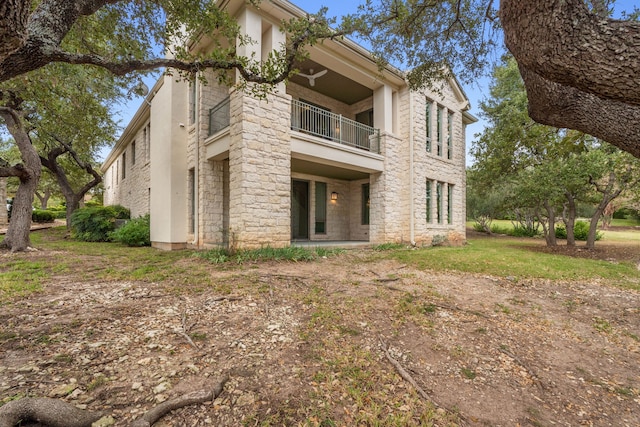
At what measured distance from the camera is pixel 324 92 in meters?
10.7

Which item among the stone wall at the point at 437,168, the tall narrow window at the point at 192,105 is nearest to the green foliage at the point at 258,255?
the tall narrow window at the point at 192,105

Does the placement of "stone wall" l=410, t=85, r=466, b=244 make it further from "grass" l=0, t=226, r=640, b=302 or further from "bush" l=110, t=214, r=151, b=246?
"bush" l=110, t=214, r=151, b=246

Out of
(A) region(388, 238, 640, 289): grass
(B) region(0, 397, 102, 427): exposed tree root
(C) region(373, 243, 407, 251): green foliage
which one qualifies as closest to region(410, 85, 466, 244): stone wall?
(C) region(373, 243, 407, 251): green foliage

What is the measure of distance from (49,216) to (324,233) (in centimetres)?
2193

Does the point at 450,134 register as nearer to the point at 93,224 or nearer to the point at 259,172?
the point at 259,172

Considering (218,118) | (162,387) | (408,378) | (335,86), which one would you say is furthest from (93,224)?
(408,378)

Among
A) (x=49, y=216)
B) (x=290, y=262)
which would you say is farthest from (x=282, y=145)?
(x=49, y=216)

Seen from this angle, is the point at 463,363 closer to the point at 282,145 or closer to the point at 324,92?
the point at 282,145

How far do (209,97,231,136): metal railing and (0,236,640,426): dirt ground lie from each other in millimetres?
5325

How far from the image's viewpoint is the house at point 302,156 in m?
6.98

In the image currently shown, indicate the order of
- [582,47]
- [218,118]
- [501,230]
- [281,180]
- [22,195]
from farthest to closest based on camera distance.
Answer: [501,230] → [218,118] → [22,195] → [281,180] → [582,47]

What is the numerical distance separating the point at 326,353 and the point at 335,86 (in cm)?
978

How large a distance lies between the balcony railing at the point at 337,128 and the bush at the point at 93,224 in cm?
864

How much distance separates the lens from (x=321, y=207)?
11.4 metres
